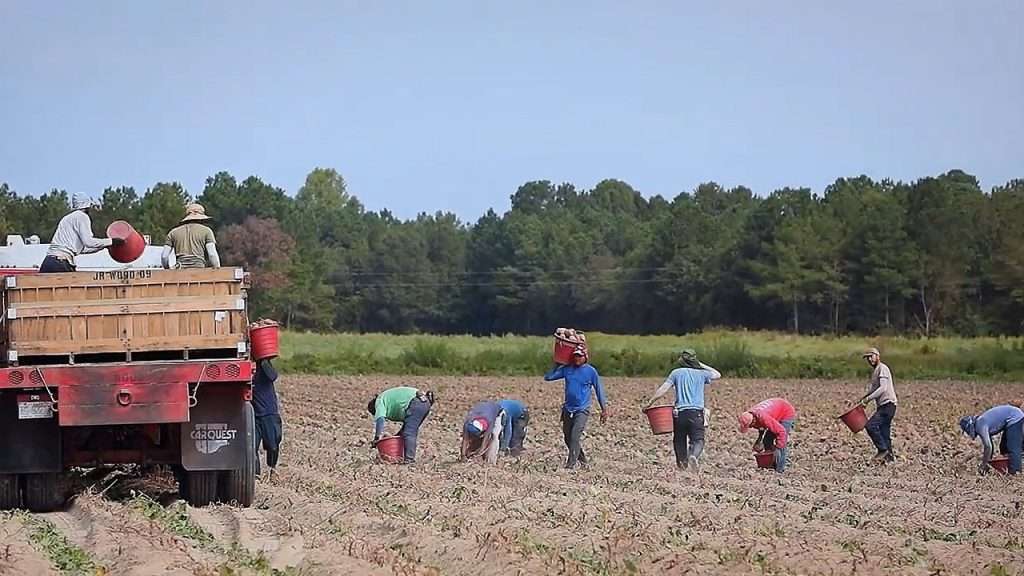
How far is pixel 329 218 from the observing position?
12812 cm

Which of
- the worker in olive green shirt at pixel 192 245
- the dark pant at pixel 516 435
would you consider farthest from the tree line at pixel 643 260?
the worker in olive green shirt at pixel 192 245

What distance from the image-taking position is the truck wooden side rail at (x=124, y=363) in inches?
475

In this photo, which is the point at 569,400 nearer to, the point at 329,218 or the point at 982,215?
the point at 982,215

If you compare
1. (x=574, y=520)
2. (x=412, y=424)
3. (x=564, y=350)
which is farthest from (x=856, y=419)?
(x=574, y=520)

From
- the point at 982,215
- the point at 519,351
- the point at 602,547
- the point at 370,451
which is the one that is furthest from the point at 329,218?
the point at 602,547

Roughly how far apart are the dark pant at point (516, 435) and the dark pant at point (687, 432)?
7.32 ft

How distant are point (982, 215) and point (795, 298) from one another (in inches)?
422

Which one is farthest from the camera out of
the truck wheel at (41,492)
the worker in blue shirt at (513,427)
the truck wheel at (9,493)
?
the worker in blue shirt at (513,427)

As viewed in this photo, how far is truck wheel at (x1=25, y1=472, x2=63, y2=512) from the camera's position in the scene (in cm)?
1287

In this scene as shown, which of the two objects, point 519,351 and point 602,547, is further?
point 519,351

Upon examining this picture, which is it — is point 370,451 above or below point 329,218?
below

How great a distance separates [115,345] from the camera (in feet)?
40.0

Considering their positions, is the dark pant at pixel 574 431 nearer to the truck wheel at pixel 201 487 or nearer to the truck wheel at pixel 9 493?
the truck wheel at pixel 201 487

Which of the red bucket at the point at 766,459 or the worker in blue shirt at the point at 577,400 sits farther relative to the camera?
the worker in blue shirt at the point at 577,400
